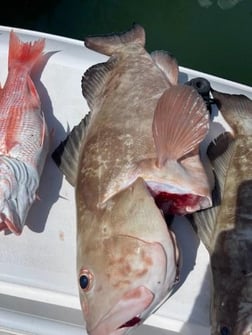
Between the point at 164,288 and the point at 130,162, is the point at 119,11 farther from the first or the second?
the point at 164,288

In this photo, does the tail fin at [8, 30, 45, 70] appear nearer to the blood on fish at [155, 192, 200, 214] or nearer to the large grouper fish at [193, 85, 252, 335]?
the large grouper fish at [193, 85, 252, 335]

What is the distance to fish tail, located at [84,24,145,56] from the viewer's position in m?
2.26

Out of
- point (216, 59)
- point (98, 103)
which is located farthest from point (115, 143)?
point (216, 59)

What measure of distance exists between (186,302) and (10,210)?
0.65 m

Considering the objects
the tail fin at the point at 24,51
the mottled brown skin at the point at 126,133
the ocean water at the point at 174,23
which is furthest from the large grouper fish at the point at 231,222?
the ocean water at the point at 174,23

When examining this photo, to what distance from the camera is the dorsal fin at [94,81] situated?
213cm

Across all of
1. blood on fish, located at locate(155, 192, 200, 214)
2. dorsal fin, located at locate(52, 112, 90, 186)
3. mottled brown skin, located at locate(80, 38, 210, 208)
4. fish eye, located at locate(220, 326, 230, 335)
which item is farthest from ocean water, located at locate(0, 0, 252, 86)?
fish eye, located at locate(220, 326, 230, 335)

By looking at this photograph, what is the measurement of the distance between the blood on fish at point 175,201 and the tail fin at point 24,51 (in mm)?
826

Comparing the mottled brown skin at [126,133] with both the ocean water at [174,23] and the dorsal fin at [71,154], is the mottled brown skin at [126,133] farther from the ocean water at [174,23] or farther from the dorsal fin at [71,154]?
the ocean water at [174,23]

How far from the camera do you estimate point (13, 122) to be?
2.13 m

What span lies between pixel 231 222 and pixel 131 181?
1.17ft

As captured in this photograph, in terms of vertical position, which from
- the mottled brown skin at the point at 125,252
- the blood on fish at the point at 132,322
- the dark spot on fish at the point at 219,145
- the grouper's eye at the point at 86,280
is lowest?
the blood on fish at the point at 132,322

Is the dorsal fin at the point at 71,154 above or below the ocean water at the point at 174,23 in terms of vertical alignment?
above

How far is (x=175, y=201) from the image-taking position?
1.84 meters
